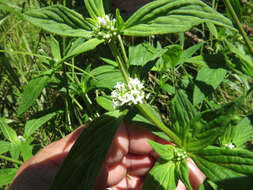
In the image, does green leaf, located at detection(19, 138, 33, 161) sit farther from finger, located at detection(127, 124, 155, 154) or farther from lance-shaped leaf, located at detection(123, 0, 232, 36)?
lance-shaped leaf, located at detection(123, 0, 232, 36)

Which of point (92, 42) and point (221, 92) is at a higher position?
point (92, 42)

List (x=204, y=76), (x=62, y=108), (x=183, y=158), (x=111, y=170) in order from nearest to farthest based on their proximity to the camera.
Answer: (x=183, y=158)
(x=204, y=76)
(x=111, y=170)
(x=62, y=108)

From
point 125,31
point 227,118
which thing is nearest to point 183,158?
point 227,118

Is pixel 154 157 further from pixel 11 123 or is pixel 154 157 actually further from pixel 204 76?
pixel 11 123

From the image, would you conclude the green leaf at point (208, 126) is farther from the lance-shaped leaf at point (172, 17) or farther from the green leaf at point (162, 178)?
the lance-shaped leaf at point (172, 17)

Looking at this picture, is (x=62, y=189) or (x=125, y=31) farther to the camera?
(x=125, y=31)

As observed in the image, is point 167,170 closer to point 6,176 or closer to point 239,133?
point 239,133

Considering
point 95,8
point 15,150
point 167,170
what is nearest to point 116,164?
point 167,170

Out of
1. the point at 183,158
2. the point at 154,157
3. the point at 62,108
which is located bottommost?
the point at 154,157
